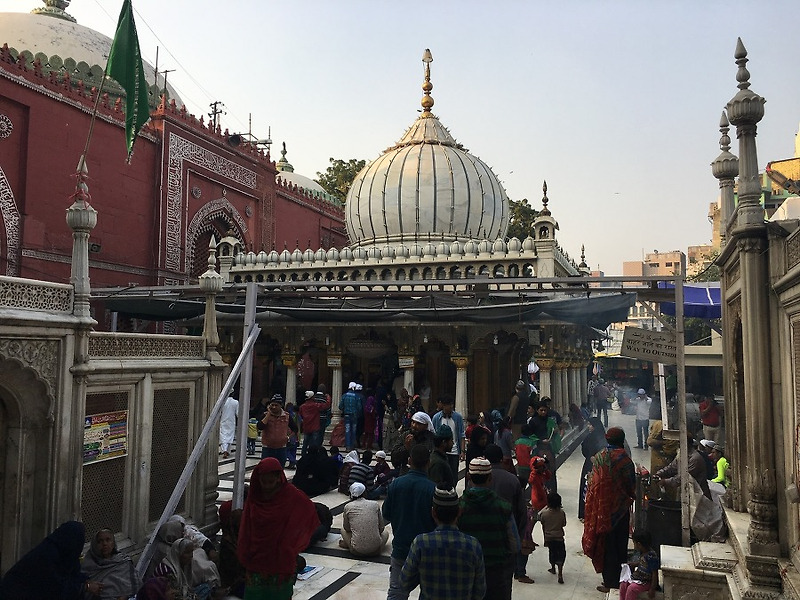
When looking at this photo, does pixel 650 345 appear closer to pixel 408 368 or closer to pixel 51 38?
pixel 408 368

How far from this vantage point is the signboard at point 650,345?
22.9ft

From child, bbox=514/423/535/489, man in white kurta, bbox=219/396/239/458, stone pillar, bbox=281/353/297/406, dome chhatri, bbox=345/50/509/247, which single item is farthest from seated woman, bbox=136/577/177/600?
dome chhatri, bbox=345/50/509/247

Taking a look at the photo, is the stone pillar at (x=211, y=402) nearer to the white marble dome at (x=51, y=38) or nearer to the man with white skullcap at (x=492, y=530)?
the man with white skullcap at (x=492, y=530)

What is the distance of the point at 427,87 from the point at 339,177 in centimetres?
1314

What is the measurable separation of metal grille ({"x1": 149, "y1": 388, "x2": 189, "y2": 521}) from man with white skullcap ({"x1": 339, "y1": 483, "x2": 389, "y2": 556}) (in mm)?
1847

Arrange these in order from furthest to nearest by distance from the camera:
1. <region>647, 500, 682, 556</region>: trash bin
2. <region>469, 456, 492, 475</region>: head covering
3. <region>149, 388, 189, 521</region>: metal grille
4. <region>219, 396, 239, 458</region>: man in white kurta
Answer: <region>219, 396, 239, 458</region>: man in white kurta < <region>149, 388, 189, 521</region>: metal grille < <region>647, 500, 682, 556</region>: trash bin < <region>469, 456, 492, 475</region>: head covering

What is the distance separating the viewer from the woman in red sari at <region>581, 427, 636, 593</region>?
555 centimetres

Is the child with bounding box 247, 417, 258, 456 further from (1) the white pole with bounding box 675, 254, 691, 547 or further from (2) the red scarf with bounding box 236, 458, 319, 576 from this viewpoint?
(2) the red scarf with bounding box 236, 458, 319, 576

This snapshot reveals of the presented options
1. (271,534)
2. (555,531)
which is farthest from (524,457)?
(271,534)

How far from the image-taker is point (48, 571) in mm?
4125

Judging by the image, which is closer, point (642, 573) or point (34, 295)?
point (642, 573)

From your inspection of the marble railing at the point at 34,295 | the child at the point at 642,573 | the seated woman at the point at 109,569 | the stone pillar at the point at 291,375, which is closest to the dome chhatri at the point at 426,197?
the stone pillar at the point at 291,375

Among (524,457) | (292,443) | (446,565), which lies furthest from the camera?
(292,443)

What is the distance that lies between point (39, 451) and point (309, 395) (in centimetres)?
625
